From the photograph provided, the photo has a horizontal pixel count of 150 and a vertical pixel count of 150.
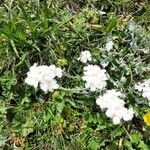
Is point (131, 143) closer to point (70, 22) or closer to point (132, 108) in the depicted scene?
point (132, 108)

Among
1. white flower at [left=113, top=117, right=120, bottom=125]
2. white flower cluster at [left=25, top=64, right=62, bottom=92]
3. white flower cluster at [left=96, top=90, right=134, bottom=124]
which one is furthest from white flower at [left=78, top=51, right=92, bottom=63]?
white flower at [left=113, top=117, right=120, bottom=125]

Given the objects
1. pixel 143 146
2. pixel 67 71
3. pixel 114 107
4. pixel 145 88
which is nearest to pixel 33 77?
pixel 67 71

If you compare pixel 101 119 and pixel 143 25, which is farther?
pixel 143 25

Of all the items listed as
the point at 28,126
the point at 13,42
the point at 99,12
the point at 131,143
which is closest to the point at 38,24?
the point at 13,42

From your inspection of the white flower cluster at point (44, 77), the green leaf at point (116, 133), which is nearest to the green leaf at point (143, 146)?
the green leaf at point (116, 133)

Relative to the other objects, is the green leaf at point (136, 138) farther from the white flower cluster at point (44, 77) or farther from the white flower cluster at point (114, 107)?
the white flower cluster at point (44, 77)

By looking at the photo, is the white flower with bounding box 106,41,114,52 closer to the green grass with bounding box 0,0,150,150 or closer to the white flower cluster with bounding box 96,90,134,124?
the green grass with bounding box 0,0,150,150

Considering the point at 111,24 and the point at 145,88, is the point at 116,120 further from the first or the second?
the point at 111,24
